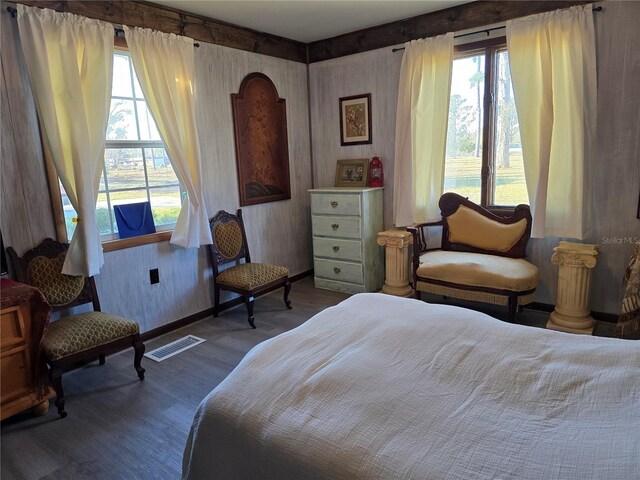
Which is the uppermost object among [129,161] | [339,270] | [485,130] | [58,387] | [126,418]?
[485,130]

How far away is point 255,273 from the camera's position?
11.6 ft

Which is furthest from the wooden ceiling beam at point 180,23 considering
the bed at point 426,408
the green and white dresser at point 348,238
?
the bed at point 426,408

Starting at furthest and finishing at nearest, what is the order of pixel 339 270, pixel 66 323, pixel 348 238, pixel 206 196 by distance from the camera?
pixel 339 270
pixel 348 238
pixel 206 196
pixel 66 323

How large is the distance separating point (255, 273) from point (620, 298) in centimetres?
288

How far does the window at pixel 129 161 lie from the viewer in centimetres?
302

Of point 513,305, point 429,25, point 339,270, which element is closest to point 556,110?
point 429,25

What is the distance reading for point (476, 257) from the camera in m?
3.45

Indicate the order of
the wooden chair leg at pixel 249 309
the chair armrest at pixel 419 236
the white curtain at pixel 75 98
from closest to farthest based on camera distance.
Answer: the white curtain at pixel 75 98 < the wooden chair leg at pixel 249 309 < the chair armrest at pixel 419 236

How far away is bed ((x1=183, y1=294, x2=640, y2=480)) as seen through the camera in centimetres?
102

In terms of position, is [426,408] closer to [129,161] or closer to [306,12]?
[129,161]

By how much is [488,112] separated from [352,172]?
1.44 meters

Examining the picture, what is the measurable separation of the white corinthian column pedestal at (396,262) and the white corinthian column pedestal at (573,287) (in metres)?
1.21

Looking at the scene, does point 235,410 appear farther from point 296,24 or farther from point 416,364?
point 296,24

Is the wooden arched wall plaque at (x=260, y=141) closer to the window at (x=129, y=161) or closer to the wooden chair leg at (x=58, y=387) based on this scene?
the window at (x=129, y=161)
